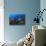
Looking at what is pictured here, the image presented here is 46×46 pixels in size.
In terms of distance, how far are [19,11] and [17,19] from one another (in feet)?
1.21

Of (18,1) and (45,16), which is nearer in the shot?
(45,16)

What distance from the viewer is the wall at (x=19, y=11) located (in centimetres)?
601

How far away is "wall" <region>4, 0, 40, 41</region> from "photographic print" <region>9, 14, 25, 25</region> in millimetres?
136

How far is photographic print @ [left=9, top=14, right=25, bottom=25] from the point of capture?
6.05 metres

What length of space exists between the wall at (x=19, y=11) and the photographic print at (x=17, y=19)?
14 centimetres

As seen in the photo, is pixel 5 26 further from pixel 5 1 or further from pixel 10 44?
pixel 10 44

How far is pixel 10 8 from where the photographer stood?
6.03 meters

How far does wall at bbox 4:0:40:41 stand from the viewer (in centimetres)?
601

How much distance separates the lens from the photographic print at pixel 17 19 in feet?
19.8

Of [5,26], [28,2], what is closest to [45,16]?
[28,2]

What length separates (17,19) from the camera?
6.09 metres

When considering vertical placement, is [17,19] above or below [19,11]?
below

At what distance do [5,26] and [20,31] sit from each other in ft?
2.34

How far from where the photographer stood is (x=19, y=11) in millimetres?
6062
